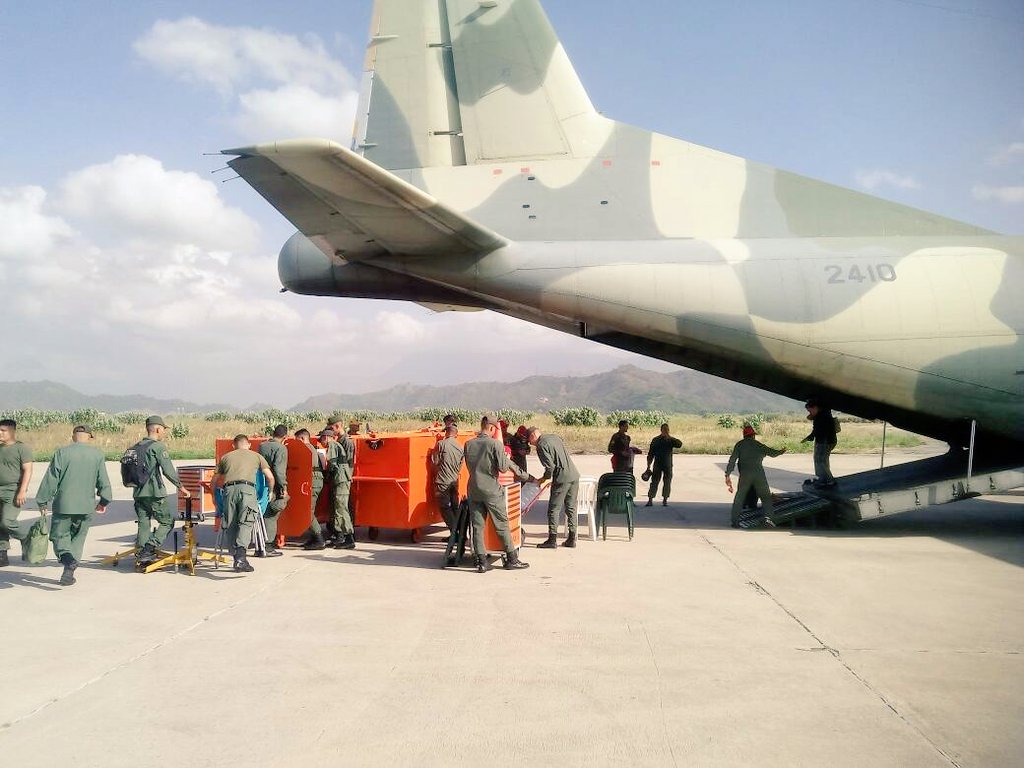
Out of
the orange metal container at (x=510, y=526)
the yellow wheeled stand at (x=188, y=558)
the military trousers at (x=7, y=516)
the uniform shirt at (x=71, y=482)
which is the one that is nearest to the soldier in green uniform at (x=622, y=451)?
the orange metal container at (x=510, y=526)

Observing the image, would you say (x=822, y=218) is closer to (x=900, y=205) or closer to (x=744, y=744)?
(x=900, y=205)

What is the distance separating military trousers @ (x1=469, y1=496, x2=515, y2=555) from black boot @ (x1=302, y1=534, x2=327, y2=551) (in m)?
2.66

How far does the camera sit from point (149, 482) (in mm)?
8156

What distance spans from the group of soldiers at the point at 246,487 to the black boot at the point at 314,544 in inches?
0.5

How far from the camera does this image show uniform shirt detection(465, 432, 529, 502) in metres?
8.19

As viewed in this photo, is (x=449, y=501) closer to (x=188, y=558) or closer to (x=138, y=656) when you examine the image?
(x=188, y=558)

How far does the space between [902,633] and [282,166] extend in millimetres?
7531

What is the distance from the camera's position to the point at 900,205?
11.2 m

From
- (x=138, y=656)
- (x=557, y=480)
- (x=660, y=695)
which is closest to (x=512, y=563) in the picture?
(x=557, y=480)

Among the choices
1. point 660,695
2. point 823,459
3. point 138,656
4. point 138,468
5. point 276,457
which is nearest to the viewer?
point 660,695

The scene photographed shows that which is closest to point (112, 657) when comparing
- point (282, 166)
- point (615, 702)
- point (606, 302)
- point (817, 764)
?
point (615, 702)

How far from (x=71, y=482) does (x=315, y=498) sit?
301 cm

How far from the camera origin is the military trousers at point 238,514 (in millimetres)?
8133

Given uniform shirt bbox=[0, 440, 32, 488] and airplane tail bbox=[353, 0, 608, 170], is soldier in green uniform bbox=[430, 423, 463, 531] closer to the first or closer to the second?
→ uniform shirt bbox=[0, 440, 32, 488]
